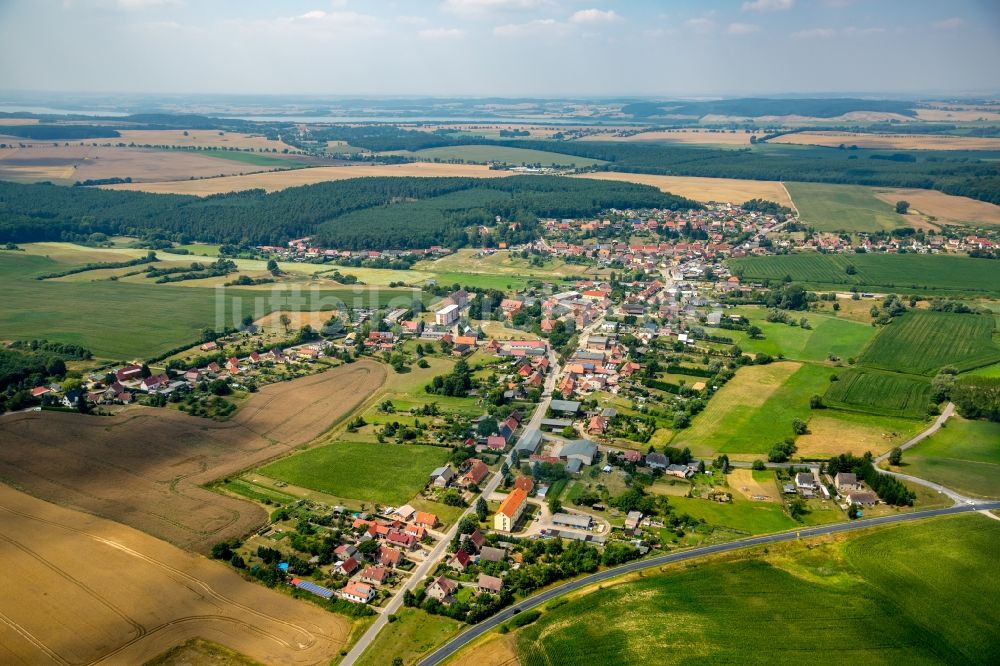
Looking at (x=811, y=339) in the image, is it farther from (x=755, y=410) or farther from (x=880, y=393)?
(x=755, y=410)

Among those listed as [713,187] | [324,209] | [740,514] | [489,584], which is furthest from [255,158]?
[489,584]

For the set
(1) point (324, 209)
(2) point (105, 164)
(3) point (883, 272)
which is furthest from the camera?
(2) point (105, 164)

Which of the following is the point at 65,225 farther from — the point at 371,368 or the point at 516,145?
the point at 516,145

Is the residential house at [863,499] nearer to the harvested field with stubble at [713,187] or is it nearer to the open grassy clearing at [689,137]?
the harvested field with stubble at [713,187]

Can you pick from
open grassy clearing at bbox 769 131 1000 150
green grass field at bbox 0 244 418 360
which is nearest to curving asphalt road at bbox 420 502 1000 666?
green grass field at bbox 0 244 418 360

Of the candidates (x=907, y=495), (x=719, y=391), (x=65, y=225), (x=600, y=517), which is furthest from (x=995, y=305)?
(x=65, y=225)

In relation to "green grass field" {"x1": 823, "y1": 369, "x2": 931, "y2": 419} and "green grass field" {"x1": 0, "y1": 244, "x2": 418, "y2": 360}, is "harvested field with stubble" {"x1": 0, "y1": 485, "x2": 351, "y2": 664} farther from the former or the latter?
"green grass field" {"x1": 823, "y1": 369, "x2": 931, "y2": 419}

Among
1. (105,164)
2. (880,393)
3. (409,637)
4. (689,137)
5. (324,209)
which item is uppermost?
(689,137)
